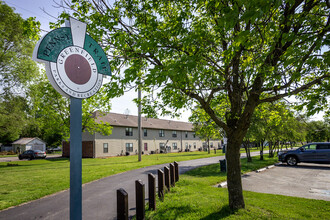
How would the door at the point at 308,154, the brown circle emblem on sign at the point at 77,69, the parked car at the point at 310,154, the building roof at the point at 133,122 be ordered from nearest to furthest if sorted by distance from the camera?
the brown circle emblem on sign at the point at 77,69 → the parked car at the point at 310,154 → the door at the point at 308,154 → the building roof at the point at 133,122

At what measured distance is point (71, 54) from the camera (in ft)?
7.54

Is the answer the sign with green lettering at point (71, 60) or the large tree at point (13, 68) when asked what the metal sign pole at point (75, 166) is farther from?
the large tree at point (13, 68)

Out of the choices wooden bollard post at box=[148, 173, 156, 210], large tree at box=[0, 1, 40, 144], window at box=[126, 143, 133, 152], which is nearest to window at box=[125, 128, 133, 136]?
window at box=[126, 143, 133, 152]

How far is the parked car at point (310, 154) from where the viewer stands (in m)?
16.8

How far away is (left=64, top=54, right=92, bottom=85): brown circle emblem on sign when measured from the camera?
2254 mm

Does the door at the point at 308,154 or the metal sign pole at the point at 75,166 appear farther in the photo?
the door at the point at 308,154

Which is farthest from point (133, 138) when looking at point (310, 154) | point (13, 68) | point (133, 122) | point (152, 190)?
point (152, 190)

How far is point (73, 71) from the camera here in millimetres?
2275

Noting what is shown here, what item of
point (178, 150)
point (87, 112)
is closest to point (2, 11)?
point (87, 112)

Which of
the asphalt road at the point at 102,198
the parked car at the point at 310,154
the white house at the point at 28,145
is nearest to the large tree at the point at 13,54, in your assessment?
the asphalt road at the point at 102,198

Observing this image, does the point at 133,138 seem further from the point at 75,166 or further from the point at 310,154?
the point at 75,166

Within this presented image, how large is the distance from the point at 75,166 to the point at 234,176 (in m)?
5.09

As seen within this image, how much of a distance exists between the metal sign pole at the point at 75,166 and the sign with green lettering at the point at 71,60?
186 millimetres

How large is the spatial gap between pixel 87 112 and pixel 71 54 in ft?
Result: 77.8
